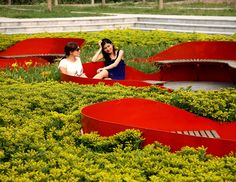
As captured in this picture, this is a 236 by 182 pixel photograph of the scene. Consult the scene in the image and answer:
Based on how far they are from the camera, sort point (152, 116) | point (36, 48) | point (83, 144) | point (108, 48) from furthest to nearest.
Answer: point (36, 48)
point (108, 48)
point (152, 116)
point (83, 144)

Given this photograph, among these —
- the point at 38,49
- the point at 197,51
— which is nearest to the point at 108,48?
the point at 197,51

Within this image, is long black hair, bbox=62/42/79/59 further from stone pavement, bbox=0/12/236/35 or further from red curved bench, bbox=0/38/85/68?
stone pavement, bbox=0/12/236/35

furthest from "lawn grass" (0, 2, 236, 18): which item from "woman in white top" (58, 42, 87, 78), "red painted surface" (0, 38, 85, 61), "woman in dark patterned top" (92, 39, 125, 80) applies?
"woman in white top" (58, 42, 87, 78)

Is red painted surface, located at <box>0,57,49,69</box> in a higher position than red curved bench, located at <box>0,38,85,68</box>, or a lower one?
lower

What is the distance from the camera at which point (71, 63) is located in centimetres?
884

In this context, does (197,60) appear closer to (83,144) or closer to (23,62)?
(23,62)

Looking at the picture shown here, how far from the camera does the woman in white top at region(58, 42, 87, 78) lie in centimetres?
875

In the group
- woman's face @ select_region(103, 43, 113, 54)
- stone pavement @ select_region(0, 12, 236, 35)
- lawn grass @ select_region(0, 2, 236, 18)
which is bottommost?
lawn grass @ select_region(0, 2, 236, 18)

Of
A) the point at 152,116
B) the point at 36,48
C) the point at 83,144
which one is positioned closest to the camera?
the point at 83,144

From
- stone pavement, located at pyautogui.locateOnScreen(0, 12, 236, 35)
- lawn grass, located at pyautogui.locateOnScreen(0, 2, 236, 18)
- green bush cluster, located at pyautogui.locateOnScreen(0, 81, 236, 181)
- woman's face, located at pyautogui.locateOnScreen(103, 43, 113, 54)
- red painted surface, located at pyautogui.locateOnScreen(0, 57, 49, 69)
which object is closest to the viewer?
green bush cluster, located at pyautogui.locateOnScreen(0, 81, 236, 181)

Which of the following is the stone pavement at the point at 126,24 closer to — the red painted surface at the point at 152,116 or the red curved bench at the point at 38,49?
the red curved bench at the point at 38,49

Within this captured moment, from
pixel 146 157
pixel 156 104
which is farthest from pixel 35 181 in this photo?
pixel 156 104

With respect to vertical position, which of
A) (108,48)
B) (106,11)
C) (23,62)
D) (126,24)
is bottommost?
(106,11)

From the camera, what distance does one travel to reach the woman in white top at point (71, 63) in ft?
28.7
